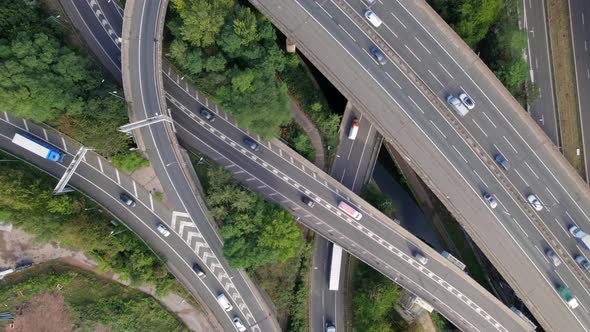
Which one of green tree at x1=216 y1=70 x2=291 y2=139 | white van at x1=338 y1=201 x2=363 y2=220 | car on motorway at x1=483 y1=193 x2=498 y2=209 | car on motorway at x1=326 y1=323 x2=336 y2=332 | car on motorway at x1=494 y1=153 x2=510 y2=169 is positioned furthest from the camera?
car on motorway at x1=326 y1=323 x2=336 y2=332

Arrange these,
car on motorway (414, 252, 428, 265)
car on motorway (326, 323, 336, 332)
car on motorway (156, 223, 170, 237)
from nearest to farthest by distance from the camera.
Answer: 1. car on motorway (156, 223, 170, 237)
2. car on motorway (414, 252, 428, 265)
3. car on motorway (326, 323, 336, 332)

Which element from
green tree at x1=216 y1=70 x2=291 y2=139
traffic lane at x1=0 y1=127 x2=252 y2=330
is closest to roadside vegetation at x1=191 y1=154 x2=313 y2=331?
traffic lane at x1=0 y1=127 x2=252 y2=330

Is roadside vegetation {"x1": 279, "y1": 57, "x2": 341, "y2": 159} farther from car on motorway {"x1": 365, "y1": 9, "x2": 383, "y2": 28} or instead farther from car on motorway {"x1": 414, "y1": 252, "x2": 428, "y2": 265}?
car on motorway {"x1": 414, "y1": 252, "x2": 428, "y2": 265}

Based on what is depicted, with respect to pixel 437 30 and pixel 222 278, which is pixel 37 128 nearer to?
pixel 222 278

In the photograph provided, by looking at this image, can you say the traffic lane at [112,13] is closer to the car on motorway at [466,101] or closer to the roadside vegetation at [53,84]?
the roadside vegetation at [53,84]

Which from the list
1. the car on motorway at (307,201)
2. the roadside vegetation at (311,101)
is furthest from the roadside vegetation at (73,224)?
the roadside vegetation at (311,101)

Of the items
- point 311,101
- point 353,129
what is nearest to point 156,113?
point 311,101
